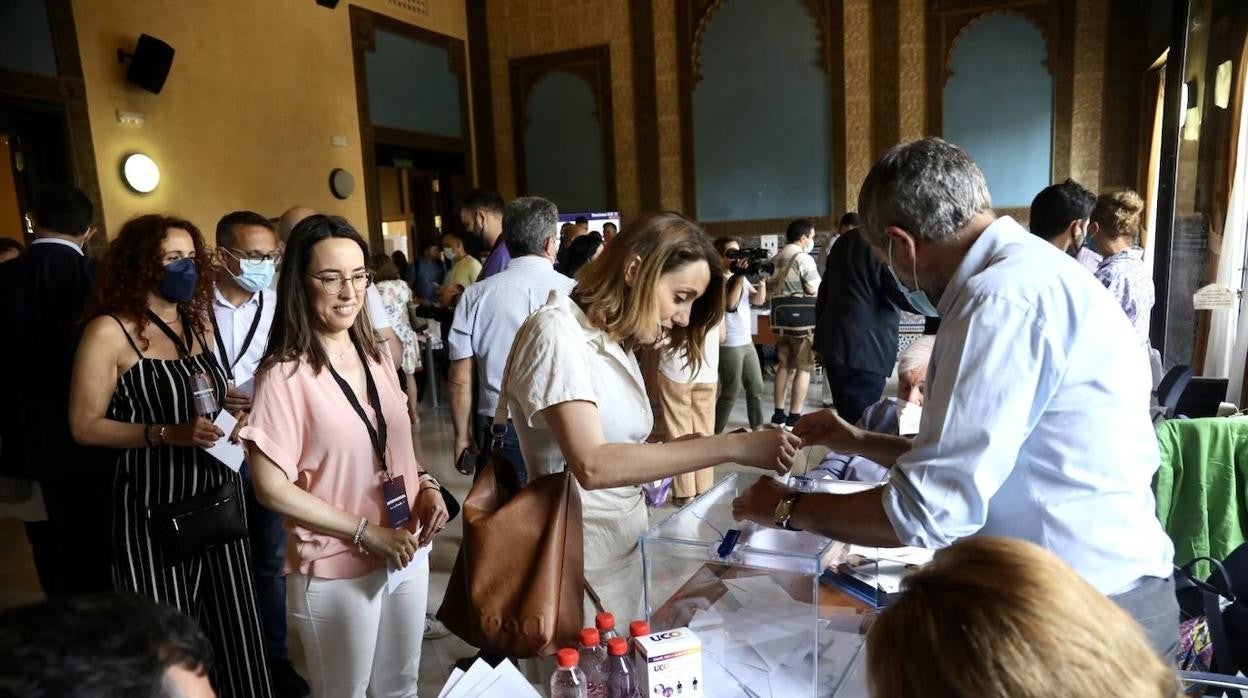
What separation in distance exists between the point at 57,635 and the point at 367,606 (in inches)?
44.4

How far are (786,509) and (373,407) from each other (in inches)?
36.7

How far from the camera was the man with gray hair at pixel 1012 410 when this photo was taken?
1.05 metres

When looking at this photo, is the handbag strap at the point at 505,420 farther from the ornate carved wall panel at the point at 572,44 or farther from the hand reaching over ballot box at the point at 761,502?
the ornate carved wall panel at the point at 572,44

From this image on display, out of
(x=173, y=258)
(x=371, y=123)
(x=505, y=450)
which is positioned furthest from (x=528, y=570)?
(x=371, y=123)

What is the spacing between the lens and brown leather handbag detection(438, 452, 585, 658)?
134 cm

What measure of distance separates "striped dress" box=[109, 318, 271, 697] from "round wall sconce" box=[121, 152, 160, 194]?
529 cm

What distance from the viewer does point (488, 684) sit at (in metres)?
1.25

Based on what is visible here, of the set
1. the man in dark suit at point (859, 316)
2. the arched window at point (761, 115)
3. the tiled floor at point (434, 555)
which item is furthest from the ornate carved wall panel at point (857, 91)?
the man in dark suit at point (859, 316)

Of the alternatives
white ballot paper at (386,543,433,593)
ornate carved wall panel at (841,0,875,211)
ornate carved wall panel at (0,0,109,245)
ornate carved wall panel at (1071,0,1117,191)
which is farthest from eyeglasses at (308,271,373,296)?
ornate carved wall panel at (1071,0,1117,191)

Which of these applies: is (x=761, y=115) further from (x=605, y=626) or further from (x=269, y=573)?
(x=605, y=626)

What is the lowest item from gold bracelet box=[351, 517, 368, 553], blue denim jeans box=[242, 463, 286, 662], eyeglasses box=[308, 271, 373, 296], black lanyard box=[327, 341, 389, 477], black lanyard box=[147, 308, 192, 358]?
blue denim jeans box=[242, 463, 286, 662]

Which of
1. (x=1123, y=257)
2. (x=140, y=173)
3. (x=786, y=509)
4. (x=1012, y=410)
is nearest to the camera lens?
(x=1012, y=410)

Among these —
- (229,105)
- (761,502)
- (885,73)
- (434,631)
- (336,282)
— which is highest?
(885,73)

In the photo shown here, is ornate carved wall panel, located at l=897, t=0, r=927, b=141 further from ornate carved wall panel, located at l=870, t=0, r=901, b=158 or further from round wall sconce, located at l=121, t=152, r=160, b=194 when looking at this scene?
round wall sconce, located at l=121, t=152, r=160, b=194
